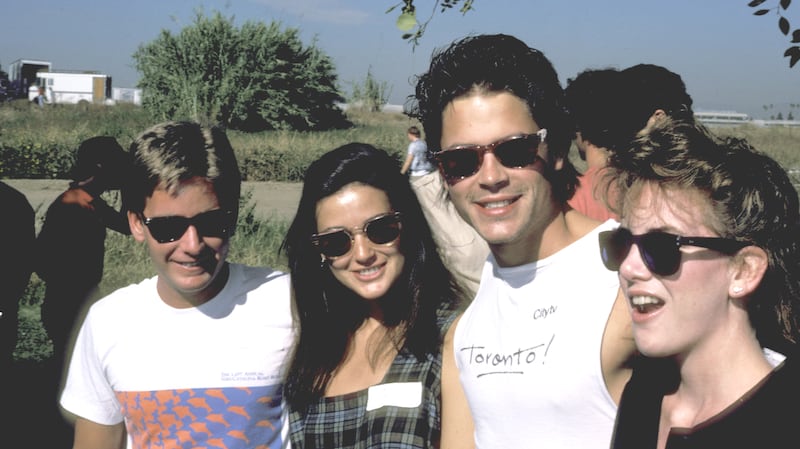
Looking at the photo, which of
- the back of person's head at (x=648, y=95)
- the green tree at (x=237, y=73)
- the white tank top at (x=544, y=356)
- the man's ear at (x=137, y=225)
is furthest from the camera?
the green tree at (x=237, y=73)

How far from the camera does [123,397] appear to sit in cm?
257

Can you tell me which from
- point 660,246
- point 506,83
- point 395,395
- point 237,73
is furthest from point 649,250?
point 237,73

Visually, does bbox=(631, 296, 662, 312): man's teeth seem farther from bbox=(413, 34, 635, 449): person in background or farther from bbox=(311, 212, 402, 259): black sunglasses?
bbox=(311, 212, 402, 259): black sunglasses

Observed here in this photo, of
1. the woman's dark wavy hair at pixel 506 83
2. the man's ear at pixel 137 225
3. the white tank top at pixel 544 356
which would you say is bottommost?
the white tank top at pixel 544 356

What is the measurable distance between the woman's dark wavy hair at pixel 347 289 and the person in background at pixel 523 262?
0.18 meters

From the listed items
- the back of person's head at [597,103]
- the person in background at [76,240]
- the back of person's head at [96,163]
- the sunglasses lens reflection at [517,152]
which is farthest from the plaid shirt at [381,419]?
the back of person's head at [96,163]

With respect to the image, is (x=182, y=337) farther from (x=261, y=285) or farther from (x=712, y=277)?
(x=712, y=277)

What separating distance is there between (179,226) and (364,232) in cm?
62

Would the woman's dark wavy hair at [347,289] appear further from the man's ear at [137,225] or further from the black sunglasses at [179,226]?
the man's ear at [137,225]

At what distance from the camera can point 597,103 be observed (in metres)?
3.51

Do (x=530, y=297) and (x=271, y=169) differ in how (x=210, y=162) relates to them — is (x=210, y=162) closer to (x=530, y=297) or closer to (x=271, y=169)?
(x=530, y=297)

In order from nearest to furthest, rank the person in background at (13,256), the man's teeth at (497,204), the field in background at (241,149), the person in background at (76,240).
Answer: the man's teeth at (497,204) < the person in background at (13,256) < the person in background at (76,240) < the field in background at (241,149)

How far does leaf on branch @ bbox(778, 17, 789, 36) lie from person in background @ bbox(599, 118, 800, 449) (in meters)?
1.94

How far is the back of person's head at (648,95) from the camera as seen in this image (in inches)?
133
